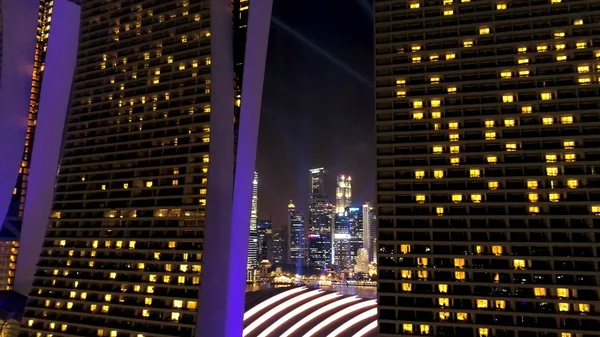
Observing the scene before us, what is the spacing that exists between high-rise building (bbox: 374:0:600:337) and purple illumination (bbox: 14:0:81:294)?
51.0 metres

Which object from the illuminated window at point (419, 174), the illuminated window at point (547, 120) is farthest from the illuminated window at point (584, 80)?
the illuminated window at point (419, 174)

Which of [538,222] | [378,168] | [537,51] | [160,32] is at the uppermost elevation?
[160,32]

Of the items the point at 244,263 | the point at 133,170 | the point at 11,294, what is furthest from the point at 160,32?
the point at 11,294

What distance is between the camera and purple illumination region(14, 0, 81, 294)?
225 ft

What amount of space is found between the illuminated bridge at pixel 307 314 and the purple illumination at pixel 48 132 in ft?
113

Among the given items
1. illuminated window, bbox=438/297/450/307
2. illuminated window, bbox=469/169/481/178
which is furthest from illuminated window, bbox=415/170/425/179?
illuminated window, bbox=438/297/450/307

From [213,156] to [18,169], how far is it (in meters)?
40.0

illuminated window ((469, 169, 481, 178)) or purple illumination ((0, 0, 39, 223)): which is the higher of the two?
purple illumination ((0, 0, 39, 223))

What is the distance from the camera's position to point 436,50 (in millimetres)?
47094

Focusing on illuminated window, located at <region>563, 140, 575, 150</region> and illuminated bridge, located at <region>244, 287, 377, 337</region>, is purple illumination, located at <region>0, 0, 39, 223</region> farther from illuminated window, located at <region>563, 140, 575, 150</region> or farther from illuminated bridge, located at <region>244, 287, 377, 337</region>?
illuminated window, located at <region>563, 140, 575, 150</region>

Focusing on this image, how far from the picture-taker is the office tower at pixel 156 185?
4938 centimetres

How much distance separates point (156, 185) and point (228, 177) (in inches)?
377

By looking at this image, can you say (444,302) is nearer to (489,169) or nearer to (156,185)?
(489,169)

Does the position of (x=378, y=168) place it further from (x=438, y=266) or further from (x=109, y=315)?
(x=109, y=315)
